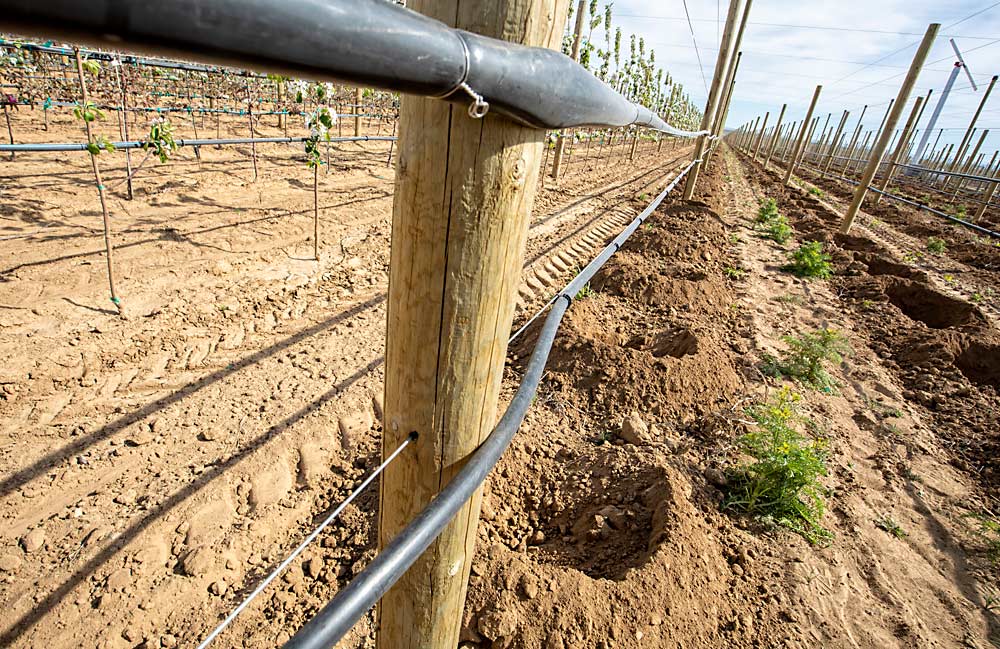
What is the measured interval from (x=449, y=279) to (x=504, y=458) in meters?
2.40

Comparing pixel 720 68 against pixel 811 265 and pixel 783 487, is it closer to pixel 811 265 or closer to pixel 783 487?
pixel 811 265

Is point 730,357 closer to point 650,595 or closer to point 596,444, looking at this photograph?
point 596,444

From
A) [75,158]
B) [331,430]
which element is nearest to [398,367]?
[331,430]

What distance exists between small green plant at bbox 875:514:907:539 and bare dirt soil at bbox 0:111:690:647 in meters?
3.27

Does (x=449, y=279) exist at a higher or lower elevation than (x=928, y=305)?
higher

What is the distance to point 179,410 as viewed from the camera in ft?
11.5

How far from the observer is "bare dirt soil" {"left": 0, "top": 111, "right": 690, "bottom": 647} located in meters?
2.42

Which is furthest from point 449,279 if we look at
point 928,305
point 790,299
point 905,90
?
point 905,90

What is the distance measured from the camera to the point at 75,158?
883 centimetres

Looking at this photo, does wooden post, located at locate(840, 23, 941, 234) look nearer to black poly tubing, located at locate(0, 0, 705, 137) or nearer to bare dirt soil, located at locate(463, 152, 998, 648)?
bare dirt soil, located at locate(463, 152, 998, 648)

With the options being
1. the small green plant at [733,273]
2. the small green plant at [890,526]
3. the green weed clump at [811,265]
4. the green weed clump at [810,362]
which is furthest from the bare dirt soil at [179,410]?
the green weed clump at [811,265]

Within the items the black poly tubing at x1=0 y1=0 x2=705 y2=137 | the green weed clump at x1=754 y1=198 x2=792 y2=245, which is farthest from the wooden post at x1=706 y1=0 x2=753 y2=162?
the black poly tubing at x1=0 y1=0 x2=705 y2=137

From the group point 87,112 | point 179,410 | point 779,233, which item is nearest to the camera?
point 179,410

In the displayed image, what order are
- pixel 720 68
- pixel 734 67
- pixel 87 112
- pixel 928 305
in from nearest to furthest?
pixel 87 112 → pixel 928 305 → pixel 720 68 → pixel 734 67
